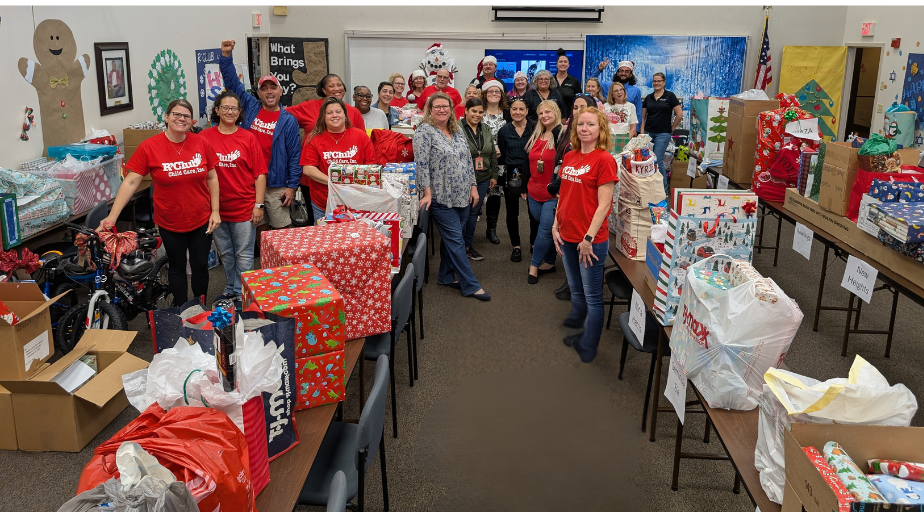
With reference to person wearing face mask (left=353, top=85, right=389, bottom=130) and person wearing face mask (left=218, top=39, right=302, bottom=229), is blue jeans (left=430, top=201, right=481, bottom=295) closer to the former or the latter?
person wearing face mask (left=218, top=39, right=302, bottom=229)

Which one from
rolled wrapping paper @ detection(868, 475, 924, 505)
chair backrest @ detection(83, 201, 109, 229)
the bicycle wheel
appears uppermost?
chair backrest @ detection(83, 201, 109, 229)

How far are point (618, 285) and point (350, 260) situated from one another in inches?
84.5

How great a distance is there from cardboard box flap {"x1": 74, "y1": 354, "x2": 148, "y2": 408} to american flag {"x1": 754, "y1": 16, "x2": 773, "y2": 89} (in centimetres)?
913

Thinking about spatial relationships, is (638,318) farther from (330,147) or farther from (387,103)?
(387,103)

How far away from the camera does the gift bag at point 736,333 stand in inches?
93.4

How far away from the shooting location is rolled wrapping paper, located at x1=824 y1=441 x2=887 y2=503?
1573 millimetres

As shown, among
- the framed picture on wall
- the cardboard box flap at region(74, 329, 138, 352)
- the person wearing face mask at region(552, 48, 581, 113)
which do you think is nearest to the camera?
the cardboard box flap at region(74, 329, 138, 352)

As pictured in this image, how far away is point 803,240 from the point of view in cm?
442

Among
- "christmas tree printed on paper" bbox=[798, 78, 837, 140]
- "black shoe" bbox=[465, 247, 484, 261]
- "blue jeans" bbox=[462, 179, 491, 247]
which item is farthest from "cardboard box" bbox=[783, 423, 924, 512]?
"christmas tree printed on paper" bbox=[798, 78, 837, 140]

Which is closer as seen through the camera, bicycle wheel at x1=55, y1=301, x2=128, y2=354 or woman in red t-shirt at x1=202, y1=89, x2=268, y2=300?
bicycle wheel at x1=55, y1=301, x2=128, y2=354

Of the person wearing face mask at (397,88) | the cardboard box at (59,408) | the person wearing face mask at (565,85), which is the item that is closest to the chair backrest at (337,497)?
the cardboard box at (59,408)

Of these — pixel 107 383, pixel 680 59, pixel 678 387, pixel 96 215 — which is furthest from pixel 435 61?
pixel 678 387

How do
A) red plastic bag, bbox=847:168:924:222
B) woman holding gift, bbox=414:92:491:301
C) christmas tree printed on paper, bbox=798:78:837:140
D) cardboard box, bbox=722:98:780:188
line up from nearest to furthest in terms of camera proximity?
1. red plastic bag, bbox=847:168:924:222
2. woman holding gift, bbox=414:92:491:301
3. cardboard box, bbox=722:98:780:188
4. christmas tree printed on paper, bbox=798:78:837:140

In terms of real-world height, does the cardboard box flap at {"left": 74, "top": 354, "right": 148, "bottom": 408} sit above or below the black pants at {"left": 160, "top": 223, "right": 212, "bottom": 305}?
below
